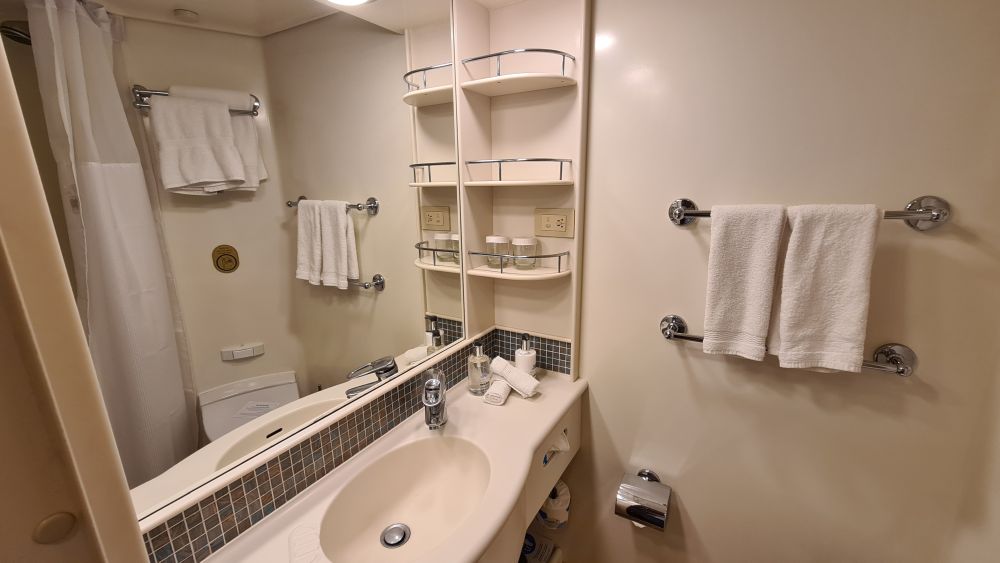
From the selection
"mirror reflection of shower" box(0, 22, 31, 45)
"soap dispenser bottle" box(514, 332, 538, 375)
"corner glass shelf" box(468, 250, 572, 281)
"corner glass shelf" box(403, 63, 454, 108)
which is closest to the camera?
"mirror reflection of shower" box(0, 22, 31, 45)

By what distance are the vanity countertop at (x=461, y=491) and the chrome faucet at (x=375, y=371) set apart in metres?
0.15

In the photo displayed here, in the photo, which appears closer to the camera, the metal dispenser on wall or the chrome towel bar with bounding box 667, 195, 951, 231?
the chrome towel bar with bounding box 667, 195, 951, 231

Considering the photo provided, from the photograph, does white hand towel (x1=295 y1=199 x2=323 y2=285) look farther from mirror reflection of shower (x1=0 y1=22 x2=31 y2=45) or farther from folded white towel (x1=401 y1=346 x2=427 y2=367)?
mirror reflection of shower (x1=0 y1=22 x2=31 y2=45)

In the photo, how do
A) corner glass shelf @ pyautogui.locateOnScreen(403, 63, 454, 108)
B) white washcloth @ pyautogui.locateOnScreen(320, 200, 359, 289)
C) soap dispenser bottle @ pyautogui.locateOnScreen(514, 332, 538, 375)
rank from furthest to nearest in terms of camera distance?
A: soap dispenser bottle @ pyautogui.locateOnScreen(514, 332, 538, 375) → corner glass shelf @ pyautogui.locateOnScreen(403, 63, 454, 108) → white washcloth @ pyautogui.locateOnScreen(320, 200, 359, 289)

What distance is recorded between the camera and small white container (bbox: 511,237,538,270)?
53.9 inches

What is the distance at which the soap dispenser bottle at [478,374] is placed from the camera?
4.42ft

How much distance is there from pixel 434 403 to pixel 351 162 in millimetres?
729

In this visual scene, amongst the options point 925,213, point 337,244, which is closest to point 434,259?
point 337,244

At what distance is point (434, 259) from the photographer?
54.2 inches

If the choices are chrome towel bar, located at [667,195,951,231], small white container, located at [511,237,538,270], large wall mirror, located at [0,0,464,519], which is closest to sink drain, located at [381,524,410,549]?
large wall mirror, located at [0,0,464,519]

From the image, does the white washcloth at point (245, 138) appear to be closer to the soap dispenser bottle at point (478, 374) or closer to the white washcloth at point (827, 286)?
the soap dispenser bottle at point (478, 374)

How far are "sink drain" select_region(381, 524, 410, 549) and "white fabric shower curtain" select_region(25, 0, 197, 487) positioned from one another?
479mm

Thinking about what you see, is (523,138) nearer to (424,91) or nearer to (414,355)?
(424,91)

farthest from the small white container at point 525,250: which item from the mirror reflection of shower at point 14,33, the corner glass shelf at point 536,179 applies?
the mirror reflection of shower at point 14,33
